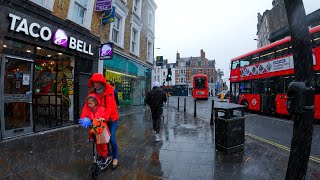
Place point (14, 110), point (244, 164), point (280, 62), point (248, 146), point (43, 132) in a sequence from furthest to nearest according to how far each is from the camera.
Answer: point (280, 62) → point (43, 132) → point (14, 110) → point (248, 146) → point (244, 164)

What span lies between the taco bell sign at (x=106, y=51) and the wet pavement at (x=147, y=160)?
456 centimetres

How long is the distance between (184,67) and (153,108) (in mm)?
67300

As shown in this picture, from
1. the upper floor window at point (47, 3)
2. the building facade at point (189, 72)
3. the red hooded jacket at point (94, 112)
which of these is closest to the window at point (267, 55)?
the upper floor window at point (47, 3)

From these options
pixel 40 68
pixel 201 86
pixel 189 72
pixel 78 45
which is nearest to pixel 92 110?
pixel 40 68

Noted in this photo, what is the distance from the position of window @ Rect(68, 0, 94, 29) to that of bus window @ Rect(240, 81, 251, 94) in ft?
35.9

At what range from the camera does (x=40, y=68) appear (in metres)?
7.82

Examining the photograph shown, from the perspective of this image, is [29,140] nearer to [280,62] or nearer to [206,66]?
[280,62]

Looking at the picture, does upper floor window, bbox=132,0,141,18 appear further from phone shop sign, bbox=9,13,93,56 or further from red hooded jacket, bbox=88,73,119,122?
red hooded jacket, bbox=88,73,119,122

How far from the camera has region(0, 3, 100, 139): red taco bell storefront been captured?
599cm

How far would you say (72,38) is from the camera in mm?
8250

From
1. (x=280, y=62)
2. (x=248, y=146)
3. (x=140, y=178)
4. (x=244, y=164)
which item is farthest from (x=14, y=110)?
(x=280, y=62)

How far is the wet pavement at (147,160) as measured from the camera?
370 centimetres

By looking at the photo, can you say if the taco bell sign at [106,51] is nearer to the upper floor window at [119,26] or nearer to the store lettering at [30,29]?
the upper floor window at [119,26]

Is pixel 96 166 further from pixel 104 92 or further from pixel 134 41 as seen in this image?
pixel 134 41
